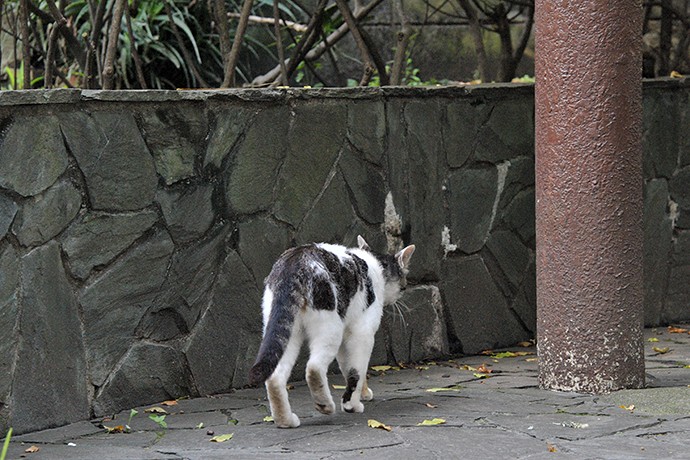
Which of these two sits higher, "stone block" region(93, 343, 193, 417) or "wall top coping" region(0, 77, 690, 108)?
"wall top coping" region(0, 77, 690, 108)

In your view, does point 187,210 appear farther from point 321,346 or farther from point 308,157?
point 321,346

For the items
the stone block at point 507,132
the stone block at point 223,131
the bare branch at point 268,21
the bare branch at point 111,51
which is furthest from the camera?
the bare branch at point 268,21

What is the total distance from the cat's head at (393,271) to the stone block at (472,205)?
1147 millimetres

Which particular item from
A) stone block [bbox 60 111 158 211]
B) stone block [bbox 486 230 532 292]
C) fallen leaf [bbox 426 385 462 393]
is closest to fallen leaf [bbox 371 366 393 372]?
fallen leaf [bbox 426 385 462 393]

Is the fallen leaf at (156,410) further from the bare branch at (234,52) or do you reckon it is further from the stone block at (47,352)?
the bare branch at (234,52)

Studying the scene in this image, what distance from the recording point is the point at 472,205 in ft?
24.6

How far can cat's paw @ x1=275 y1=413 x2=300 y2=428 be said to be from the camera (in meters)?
5.37

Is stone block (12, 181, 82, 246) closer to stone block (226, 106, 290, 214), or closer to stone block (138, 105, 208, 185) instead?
stone block (138, 105, 208, 185)

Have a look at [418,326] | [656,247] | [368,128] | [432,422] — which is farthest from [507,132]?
[432,422]

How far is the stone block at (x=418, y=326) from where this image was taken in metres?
7.18

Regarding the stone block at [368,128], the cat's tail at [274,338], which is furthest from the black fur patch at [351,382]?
the stone block at [368,128]

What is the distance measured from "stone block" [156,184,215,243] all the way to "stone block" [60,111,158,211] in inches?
A: 4.6

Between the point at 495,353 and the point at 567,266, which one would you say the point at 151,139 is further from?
the point at 495,353

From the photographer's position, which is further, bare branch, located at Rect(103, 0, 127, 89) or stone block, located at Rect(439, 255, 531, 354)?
stone block, located at Rect(439, 255, 531, 354)
